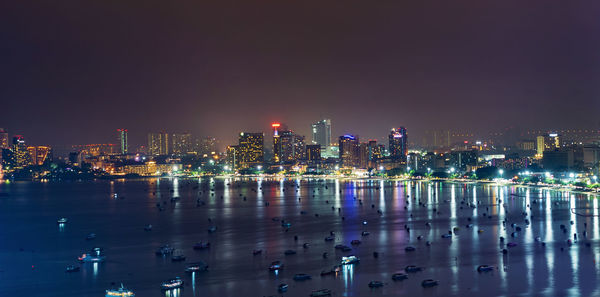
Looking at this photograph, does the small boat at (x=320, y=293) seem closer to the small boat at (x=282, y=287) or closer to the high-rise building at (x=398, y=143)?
the small boat at (x=282, y=287)

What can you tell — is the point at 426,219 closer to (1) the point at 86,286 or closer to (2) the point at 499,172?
(1) the point at 86,286

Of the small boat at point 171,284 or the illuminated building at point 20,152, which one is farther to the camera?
the illuminated building at point 20,152

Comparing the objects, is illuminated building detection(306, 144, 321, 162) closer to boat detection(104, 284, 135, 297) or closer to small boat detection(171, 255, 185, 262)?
small boat detection(171, 255, 185, 262)

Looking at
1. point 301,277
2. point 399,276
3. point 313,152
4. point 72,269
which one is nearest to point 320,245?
point 301,277

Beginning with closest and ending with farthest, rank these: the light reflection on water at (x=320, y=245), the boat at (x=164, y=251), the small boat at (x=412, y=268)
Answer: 1. the light reflection on water at (x=320, y=245)
2. the small boat at (x=412, y=268)
3. the boat at (x=164, y=251)

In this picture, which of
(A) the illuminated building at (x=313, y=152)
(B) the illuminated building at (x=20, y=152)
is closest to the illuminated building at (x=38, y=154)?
(B) the illuminated building at (x=20, y=152)

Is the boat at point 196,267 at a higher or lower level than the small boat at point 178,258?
lower

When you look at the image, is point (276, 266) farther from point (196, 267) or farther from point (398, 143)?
point (398, 143)
